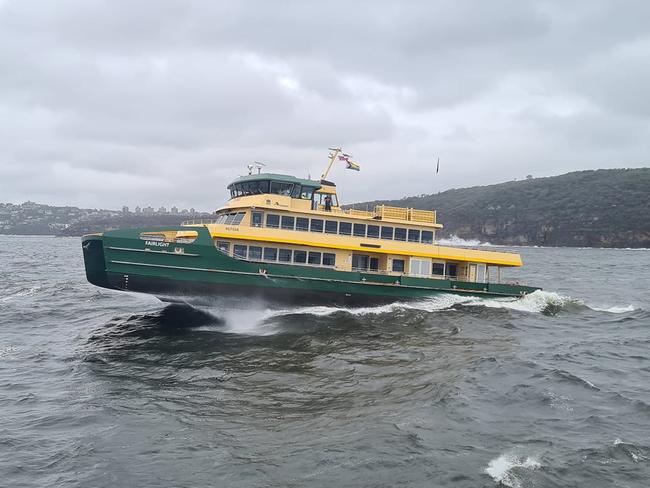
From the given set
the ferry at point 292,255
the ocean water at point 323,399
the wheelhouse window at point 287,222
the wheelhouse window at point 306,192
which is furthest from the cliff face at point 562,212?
the wheelhouse window at point 287,222

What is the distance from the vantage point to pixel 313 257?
21094 millimetres

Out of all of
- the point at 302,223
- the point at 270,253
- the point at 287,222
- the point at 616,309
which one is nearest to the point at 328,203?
the point at 302,223

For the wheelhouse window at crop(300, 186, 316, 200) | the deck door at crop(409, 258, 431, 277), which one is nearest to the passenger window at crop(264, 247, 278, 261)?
the wheelhouse window at crop(300, 186, 316, 200)

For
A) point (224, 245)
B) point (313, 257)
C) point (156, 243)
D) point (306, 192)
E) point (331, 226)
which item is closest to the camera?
point (156, 243)

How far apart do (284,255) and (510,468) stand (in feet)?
45.6

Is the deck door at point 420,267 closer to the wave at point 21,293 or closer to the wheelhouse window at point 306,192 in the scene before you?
the wheelhouse window at point 306,192

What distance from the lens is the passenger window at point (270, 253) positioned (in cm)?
2042

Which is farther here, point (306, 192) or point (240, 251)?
point (306, 192)

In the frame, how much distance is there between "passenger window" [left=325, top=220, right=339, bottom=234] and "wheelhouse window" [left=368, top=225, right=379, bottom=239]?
1.53 m

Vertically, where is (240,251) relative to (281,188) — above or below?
below

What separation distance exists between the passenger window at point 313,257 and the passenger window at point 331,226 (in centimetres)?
118

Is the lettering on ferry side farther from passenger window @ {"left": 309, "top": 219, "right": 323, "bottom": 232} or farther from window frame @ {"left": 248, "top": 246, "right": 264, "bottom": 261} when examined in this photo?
passenger window @ {"left": 309, "top": 219, "right": 323, "bottom": 232}

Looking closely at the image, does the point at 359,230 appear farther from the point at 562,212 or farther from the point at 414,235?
the point at 562,212

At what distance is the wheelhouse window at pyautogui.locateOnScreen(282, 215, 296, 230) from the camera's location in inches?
831
